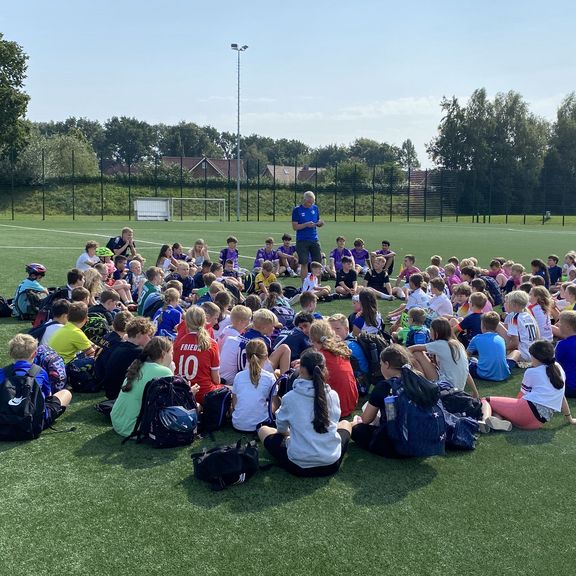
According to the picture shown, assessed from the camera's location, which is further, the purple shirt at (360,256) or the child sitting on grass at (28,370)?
the purple shirt at (360,256)

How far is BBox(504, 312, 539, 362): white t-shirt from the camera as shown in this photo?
9.06 metres

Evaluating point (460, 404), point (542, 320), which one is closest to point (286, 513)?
point (460, 404)

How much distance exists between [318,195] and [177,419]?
57781 millimetres

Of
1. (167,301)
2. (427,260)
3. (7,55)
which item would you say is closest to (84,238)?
(427,260)

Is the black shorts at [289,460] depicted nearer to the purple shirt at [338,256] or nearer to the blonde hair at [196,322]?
the blonde hair at [196,322]

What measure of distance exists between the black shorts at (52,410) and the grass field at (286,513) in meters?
0.12

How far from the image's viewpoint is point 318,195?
6256cm

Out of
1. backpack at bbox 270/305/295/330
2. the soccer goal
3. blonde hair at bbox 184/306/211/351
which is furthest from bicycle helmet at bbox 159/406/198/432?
the soccer goal

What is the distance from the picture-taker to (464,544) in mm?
4391

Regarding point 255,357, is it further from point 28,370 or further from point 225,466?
point 28,370

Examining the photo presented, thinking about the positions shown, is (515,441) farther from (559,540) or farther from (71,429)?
(71,429)

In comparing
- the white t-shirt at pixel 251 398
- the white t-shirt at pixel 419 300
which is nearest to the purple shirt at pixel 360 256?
the white t-shirt at pixel 419 300

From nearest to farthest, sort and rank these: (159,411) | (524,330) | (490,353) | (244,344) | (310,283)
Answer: (159,411)
(244,344)
(490,353)
(524,330)
(310,283)

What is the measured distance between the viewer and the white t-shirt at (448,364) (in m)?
6.93
